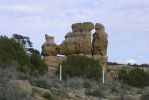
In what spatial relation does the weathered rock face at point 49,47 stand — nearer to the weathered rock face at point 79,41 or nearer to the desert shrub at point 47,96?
the weathered rock face at point 79,41

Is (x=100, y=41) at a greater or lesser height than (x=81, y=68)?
greater

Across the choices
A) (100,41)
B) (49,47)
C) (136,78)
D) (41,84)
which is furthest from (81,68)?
(41,84)

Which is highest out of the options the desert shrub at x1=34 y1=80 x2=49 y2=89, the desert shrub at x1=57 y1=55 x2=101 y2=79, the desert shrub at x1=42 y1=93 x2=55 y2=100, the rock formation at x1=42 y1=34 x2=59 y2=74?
the rock formation at x1=42 y1=34 x2=59 y2=74

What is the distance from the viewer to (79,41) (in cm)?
8169

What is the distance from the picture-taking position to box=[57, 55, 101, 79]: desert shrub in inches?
2181

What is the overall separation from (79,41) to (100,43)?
3798 millimetres

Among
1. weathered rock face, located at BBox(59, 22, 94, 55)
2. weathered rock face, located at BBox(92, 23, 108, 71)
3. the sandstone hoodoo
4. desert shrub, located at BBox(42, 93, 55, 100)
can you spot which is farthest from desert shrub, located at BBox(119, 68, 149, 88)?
desert shrub, located at BBox(42, 93, 55, 100)

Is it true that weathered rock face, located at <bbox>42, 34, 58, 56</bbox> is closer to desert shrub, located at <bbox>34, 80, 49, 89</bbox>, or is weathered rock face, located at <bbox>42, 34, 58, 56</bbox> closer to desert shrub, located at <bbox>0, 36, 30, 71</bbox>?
desert shrub, located at <bbox>0, 36, 30, 71</bbox>

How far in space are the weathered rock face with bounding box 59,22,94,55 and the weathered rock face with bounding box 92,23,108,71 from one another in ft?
3.78

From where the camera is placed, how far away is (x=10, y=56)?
3681cm

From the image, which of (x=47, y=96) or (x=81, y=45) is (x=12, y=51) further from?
(x=81, y=45)

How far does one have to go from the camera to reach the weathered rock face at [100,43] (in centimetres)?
8019

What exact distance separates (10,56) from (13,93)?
2598 centimetres

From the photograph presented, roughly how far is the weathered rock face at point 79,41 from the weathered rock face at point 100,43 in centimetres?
115
